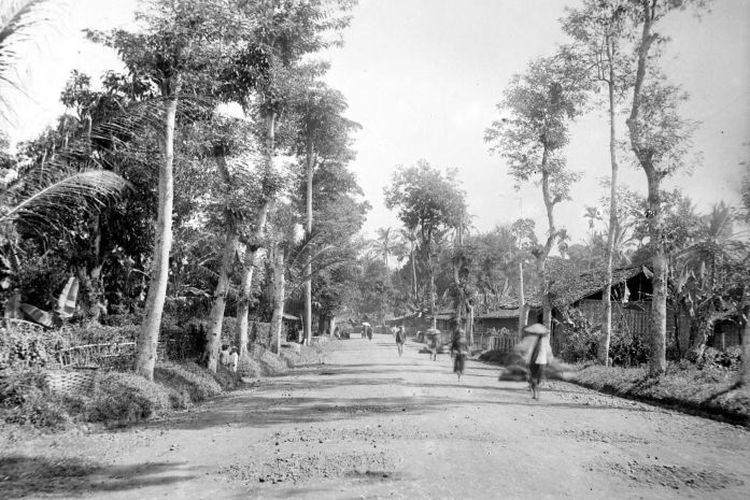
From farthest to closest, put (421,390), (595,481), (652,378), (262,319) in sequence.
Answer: (262,319), (652,378), (421,390), (595,481)

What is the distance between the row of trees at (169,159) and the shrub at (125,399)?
Answer: 761 mm

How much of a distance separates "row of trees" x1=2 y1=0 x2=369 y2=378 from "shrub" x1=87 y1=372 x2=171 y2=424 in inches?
29.9

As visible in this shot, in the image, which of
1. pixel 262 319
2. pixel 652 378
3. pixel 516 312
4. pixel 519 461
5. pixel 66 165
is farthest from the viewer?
pixel 262 319

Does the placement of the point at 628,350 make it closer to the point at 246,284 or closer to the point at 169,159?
the point at 246,284

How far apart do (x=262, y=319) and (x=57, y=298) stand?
25.7 metres

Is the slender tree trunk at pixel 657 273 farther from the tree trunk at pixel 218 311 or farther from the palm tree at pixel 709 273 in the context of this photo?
the tree trunk at pixel 218 311

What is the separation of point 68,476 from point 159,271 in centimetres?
631

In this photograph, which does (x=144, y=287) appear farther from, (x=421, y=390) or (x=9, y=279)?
(x=421, y=390)

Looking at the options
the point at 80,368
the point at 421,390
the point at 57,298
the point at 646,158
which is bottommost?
the point at 421,390

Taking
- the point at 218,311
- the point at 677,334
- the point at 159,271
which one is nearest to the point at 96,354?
the point at 159,271

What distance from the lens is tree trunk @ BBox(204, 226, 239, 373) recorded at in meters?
16.2

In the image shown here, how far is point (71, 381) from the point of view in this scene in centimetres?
968

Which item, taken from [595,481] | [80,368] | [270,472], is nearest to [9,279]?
[80,368]

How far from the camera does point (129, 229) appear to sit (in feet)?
53.0
